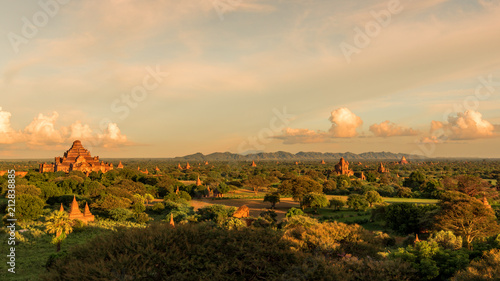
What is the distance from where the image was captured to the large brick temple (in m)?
94.6

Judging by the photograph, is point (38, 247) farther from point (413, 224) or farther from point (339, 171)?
point (339, 171)

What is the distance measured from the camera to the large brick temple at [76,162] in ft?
310

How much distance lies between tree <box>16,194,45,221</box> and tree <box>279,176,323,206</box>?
39317mm

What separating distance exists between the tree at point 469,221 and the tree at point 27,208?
47.0 m

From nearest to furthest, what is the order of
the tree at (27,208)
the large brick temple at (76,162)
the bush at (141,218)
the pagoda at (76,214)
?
1. the pagoda at (76,214)
2. the tree at (27,208)
3. the bush at (141,218)
4. the large brick temple at (76,162)

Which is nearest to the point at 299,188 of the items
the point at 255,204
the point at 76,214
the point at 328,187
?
the point at 255,204

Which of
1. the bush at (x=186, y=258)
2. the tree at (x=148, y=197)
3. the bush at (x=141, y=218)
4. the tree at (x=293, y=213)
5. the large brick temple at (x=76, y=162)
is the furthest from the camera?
the large brick temple at (x=76, y=162)

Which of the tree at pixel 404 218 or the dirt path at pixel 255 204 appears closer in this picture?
the tree at pixel 404 218

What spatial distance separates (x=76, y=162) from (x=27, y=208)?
62.6m

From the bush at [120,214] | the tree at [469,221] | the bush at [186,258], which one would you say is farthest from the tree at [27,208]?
the tree at [469,221]

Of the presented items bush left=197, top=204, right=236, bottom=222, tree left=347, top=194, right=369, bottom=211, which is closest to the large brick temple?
bush left=197, top=204, right=236, bottom=222

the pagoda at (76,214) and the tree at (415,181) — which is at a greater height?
the pagoda at (76,214)

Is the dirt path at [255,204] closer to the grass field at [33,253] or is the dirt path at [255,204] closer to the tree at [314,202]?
the tree at [314,202]

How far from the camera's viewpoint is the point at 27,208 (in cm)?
3875
